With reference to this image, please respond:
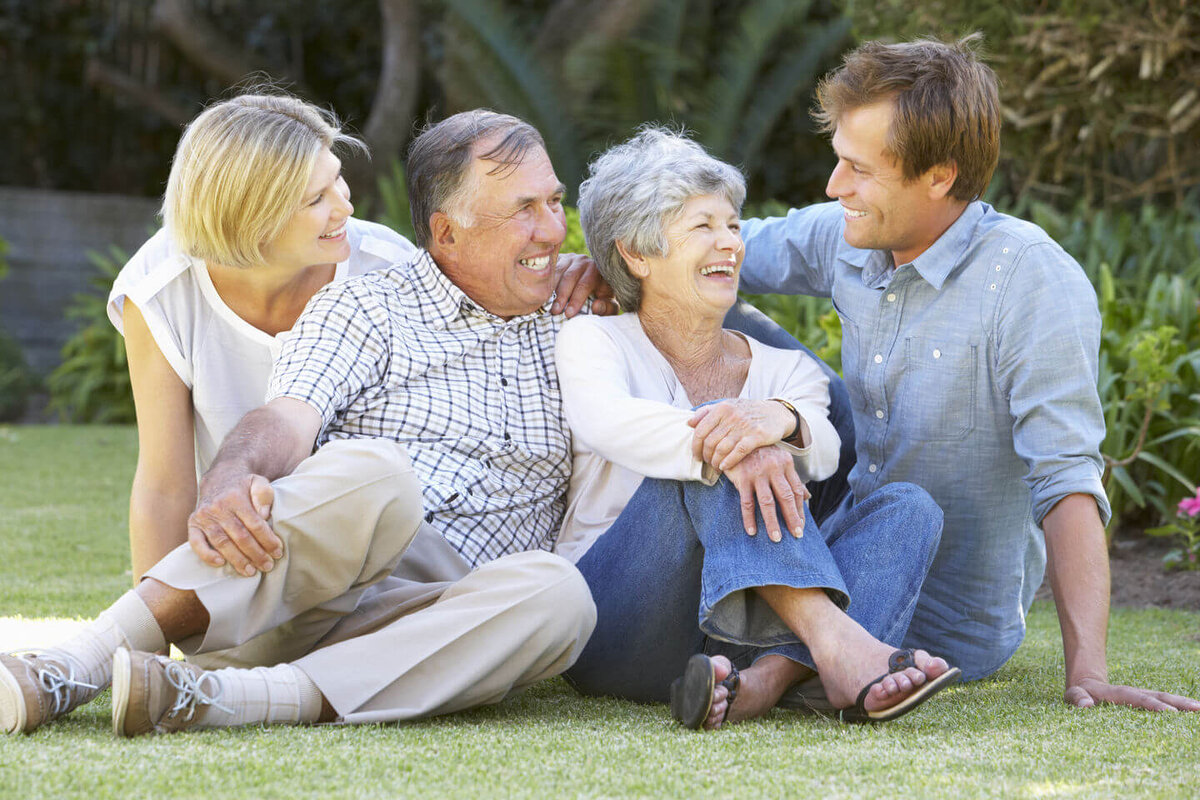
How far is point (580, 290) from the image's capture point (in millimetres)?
3217

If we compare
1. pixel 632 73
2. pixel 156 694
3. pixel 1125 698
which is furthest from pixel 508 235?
pixel 632 73

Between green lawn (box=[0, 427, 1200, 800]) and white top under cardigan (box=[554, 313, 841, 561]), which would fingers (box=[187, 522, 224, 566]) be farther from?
white top under cardigan (box=[554, 313, 841, 561])

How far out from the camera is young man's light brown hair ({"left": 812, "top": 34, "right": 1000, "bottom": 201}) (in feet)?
Answer: 9.39

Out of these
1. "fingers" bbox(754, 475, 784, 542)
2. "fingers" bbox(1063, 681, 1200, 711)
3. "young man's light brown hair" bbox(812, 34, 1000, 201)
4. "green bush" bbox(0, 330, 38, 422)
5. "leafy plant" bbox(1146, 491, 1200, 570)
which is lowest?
"green bush" bbox(0, 330, 38, 422)

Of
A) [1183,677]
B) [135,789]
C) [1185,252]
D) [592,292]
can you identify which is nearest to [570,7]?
[1185,252]

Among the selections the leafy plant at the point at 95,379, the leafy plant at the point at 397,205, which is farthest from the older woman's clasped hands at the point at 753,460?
the leafy plant at the point at 95,379

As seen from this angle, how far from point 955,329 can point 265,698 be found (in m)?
1.58

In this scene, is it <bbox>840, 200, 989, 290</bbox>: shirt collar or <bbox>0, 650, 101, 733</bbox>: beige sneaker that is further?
<bbox>840, 200, 989, 290</bbox>: shirt collar

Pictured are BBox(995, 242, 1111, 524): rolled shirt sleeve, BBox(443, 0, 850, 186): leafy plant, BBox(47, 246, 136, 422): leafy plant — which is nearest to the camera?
BBox(995, 242, 1111, 524): rolled shirt sleeve

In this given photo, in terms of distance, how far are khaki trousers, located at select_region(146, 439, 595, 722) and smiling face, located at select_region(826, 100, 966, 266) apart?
1.04 meters

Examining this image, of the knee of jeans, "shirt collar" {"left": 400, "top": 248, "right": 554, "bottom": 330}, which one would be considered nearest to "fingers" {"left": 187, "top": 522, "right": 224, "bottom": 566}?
"shirt collar" {"left": 400, "top": 248, "right": 554, "bottom": 330}

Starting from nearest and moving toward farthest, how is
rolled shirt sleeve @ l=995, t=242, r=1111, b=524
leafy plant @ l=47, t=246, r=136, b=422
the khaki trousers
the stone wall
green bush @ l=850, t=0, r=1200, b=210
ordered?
the khaki trousers → rolled shirt sleeve @ l=995, t=242, r=1111, b=524 → green bush @ l=850, t=0, r=1200, b=210 → leafy plant @ l=47, t=246, r=136, b=422 → the stone wall

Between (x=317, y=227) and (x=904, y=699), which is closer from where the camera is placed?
(x=904, y=699)

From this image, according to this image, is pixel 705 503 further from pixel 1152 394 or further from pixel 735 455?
pixel 1152 394
